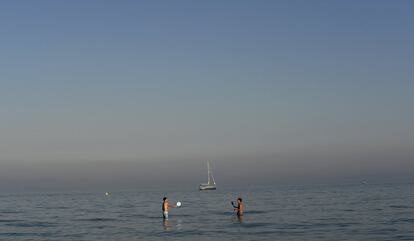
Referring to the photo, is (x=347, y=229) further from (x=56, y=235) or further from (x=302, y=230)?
(x=56, y=235)

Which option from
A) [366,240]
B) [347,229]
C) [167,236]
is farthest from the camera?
[347,229]

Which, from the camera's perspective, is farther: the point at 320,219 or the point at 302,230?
the point at 320,219

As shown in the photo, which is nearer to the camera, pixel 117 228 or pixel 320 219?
pixel 117 228

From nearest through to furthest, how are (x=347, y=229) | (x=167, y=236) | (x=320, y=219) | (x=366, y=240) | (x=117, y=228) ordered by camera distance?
(x=366, y=240), (x=167, y=236), (x=347, y=229), (x=117, y=228), (x=320, y=219)

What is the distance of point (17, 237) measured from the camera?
45.7 meters

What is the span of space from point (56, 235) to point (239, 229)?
1501 cm

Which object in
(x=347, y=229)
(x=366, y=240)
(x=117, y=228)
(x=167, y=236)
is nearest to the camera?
(x=366, y=240)

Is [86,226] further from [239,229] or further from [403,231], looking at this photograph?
[403,231]

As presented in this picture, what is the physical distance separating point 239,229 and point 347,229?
8812mm

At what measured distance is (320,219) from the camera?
186ft

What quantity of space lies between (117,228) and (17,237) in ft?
29.2

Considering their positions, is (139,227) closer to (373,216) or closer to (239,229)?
(239,229)

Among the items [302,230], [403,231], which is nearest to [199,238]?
[302,230]

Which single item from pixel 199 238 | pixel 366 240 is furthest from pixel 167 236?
pixel 366 240
